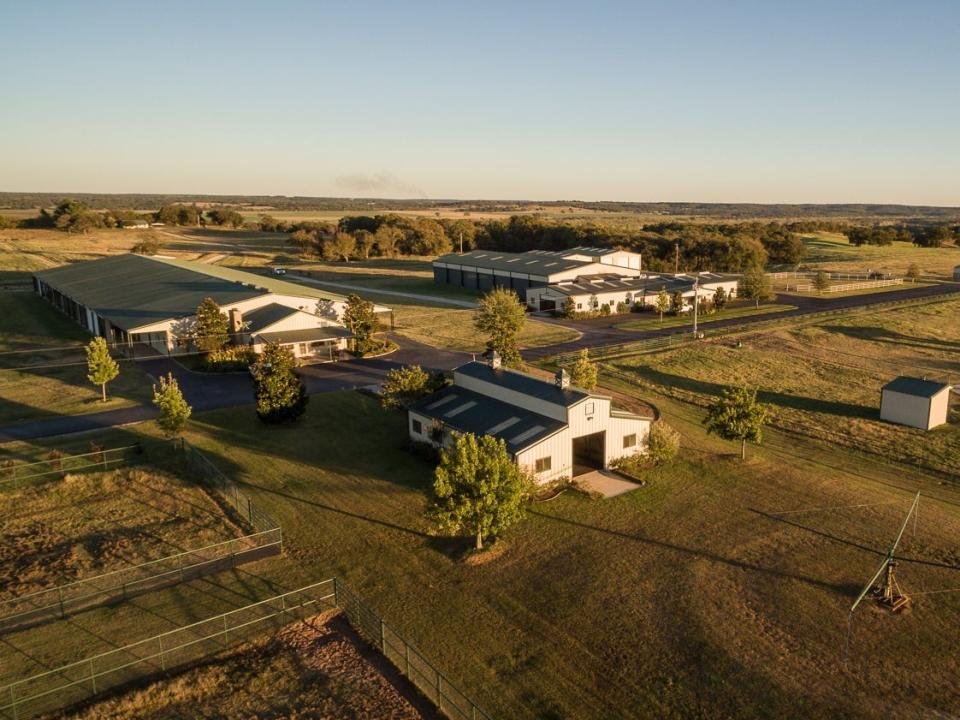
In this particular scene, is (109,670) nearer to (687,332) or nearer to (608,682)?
(608,682)

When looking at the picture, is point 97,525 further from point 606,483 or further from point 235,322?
point 235,322

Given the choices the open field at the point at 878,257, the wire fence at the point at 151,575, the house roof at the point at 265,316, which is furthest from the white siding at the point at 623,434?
the open field at the point at 878,257

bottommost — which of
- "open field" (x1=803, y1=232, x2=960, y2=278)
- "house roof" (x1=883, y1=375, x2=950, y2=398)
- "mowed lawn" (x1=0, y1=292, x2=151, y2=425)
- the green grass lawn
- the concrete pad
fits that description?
the concrete pad

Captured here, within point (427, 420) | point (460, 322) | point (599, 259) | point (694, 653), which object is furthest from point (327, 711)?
point (599, 259)

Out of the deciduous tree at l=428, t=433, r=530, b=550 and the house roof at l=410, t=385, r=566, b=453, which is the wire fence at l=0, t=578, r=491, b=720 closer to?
the deciduous tree at l=428, t=433, r=530, b=550

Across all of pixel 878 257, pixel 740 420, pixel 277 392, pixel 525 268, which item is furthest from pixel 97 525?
pixel 878 257

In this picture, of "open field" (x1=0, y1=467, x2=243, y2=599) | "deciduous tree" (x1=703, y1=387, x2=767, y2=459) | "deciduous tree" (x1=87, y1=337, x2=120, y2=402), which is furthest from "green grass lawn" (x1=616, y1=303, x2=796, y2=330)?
"open field" (x1=0, y1=467, x2=243, y2=599)
